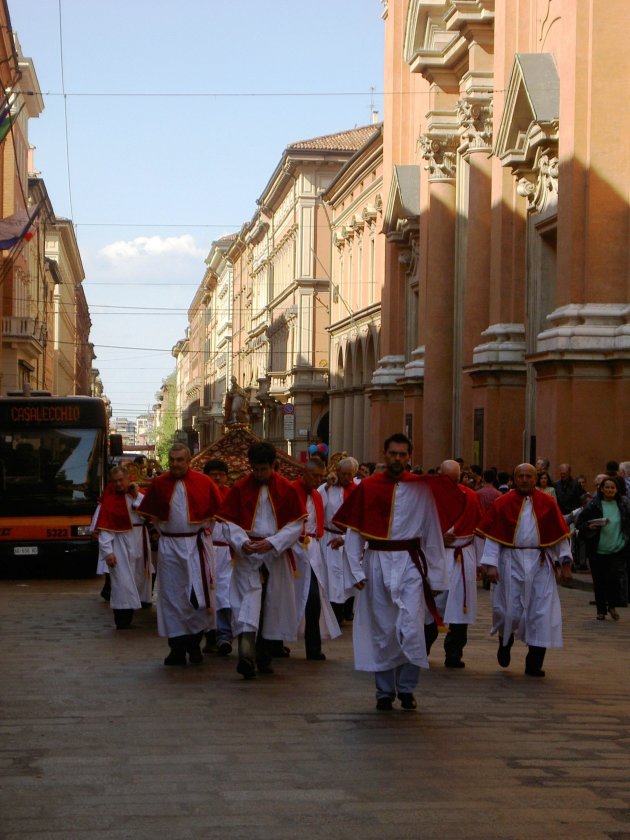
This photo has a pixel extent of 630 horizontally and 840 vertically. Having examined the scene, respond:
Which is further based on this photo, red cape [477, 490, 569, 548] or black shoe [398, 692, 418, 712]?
red cape [477, 490, 569, 548]

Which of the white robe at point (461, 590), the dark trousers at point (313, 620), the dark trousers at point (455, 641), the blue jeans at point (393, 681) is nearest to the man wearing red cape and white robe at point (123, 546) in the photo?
the dark trousers at point (313, 620)

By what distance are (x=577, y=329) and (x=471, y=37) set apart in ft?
38.6

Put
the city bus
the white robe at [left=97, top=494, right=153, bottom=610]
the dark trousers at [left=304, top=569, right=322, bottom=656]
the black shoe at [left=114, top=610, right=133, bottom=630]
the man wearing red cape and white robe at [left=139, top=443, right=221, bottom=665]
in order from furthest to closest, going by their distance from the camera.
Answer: the city bus < the black shoe at [left=114, top=610, right=133, bottom=630] < the white robe at [left=97, top=494, right=153, bottom=610] < the dark trousers at [left=304, top=569, right=322, bottom=656] < the man wearing red cape and white robe at [left=139, top=443, right=221, bottom=665]

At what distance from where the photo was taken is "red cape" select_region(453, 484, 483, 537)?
13.7 metres

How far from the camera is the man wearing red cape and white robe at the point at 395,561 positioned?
10195 mm

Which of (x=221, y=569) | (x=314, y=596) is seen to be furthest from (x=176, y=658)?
(x=221, y=569)

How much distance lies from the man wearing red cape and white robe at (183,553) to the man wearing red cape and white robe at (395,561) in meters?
2.80

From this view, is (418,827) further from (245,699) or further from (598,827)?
→ (245,699)

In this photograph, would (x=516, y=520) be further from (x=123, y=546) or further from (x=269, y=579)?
(x=123, y=546)

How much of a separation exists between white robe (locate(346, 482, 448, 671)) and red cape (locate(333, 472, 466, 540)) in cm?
4

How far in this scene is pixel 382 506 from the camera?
10.5 metres

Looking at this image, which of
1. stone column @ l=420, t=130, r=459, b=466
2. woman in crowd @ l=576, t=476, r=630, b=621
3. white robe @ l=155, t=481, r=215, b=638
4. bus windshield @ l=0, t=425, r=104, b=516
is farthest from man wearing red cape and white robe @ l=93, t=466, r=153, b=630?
stone column @ l=420, t=130, r=459, b=466

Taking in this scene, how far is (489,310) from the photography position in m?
32.0

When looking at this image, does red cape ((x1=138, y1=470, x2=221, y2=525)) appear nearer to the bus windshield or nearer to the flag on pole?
the bus windshield
